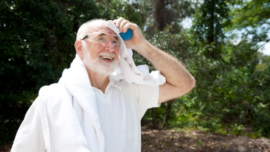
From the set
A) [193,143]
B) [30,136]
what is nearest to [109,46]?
[30,136]

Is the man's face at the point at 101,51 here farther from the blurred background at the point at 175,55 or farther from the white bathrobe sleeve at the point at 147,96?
the blurred background at the point at 175,55

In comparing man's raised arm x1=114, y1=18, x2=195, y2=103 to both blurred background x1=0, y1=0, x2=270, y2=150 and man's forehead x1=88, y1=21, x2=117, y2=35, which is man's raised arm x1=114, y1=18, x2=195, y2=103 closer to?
man's forehead x1=88, y1=21, x2=117, y2=35

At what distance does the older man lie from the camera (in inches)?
56.0

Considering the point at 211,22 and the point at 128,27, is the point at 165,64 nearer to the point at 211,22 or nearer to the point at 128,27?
the point at 128,27

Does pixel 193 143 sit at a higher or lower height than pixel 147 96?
lower

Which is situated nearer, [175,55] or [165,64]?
[165,64]

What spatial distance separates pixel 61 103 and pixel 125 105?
20.2 inches

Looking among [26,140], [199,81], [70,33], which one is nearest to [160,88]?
[26,140]

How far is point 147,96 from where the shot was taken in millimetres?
1889

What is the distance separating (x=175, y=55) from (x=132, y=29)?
4.62m

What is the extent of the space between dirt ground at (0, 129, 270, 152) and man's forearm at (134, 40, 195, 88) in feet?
14.0

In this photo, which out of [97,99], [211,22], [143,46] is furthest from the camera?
[211,22]

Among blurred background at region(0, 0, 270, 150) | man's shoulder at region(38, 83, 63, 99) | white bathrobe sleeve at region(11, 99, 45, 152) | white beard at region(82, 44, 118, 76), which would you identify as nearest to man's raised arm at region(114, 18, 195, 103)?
white beard at region(82, 44, 118, 76)

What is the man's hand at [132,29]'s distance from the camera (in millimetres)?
1699
